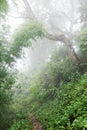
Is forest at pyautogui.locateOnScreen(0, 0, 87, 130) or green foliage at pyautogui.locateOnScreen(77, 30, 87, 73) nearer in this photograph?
forest at pyautogui.locateOnScreen(0, 0, 87, 130)

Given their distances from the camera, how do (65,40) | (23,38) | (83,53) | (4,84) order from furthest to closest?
1. (65,40)
2. (83,53)
3. (23,38)
4. (4,84)

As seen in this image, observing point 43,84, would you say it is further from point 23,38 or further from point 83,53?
point 23,38

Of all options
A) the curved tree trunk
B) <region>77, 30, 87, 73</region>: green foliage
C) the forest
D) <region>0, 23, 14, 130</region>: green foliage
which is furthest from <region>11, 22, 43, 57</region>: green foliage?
<region>77, 30, 87, 73</region>: green foliage

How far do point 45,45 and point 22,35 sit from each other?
56.7 feet

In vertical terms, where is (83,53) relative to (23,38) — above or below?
above

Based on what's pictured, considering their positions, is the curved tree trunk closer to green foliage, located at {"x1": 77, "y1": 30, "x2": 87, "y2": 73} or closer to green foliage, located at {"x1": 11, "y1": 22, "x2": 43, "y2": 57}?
green foliage, located at {"x1": 77, "y1": 30, "x2": 87, "y2": 73}

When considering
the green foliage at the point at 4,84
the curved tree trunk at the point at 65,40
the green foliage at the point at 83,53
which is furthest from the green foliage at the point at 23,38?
the green foliage at the point at 83,53

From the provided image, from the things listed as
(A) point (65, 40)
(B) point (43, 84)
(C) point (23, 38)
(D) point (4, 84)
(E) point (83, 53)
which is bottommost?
(D) point (4, 84)

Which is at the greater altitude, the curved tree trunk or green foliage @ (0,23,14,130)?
the curved tree trunk

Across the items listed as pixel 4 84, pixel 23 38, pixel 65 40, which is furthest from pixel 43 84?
pixel 4 84

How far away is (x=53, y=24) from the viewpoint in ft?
96.2

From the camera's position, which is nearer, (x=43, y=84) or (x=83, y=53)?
(x=83, y=53)

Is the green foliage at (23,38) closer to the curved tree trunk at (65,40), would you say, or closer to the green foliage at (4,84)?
the green foliage at (4,84)

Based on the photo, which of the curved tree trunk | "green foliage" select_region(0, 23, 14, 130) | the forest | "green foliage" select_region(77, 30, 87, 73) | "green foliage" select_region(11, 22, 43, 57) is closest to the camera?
the forest
